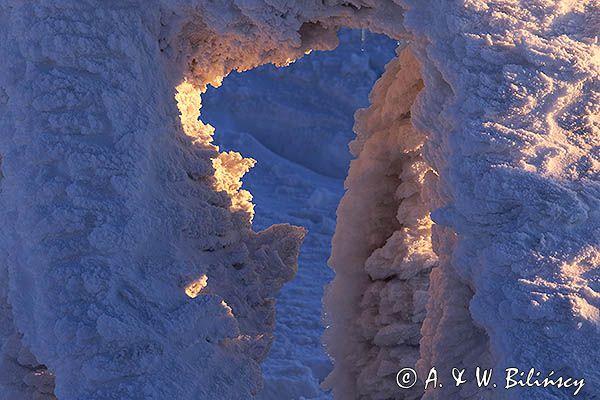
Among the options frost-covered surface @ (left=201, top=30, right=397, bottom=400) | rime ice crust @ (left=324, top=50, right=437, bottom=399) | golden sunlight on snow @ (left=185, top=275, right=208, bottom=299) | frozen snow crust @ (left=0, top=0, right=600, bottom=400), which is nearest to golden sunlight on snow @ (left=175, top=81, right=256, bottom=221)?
frozen snow crust @ (left=0, top=0, right=600, bottom=400)

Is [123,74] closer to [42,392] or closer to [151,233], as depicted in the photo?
[151,233]

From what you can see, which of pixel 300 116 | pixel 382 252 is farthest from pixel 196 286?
pixel 300 116

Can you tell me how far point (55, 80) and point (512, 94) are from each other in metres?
0.82

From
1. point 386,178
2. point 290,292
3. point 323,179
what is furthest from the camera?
point 323,179

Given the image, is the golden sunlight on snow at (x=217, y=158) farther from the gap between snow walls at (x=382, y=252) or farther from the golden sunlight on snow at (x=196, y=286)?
the gap between snow walls at (x=382, y=252)

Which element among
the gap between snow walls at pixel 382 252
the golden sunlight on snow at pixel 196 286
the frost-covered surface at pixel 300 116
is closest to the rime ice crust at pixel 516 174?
the golden sunlight on snow at pixel 196 286

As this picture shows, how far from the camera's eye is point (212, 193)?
183 cm

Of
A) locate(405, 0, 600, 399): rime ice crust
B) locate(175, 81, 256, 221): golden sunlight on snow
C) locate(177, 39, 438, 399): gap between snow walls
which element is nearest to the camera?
locate(405, 0, 600, 399): rime ice crust

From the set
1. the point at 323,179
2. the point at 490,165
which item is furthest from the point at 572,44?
the point at 323,179

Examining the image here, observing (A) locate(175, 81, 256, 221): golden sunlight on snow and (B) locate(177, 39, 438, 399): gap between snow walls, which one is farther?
(B) locate(177, 39, 438, 399): gap between snow walls

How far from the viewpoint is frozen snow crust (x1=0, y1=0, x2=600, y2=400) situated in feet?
4.67

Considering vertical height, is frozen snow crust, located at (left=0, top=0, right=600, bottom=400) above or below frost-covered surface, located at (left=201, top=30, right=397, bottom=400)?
below

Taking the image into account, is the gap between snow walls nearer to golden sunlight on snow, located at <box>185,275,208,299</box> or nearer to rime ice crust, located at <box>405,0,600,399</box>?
rime ice crust, located at <box>405,0,600,399</box>

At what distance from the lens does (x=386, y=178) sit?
2428 mm
